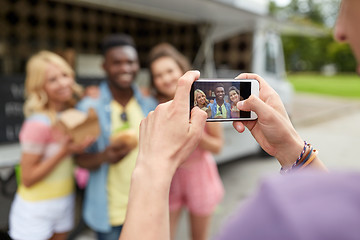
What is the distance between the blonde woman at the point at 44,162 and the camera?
1.67m

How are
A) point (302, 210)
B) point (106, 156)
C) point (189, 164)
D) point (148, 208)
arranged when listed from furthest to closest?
point (189, 164)
point (106, 156)
point (148, 208)
point (302, 210)

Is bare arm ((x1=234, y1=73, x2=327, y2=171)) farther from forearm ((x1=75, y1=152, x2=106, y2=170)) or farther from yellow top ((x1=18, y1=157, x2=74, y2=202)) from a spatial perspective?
yellow top ((x1=18, y1=157, x2=74, y2=202))

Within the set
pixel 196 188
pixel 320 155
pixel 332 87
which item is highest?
pixel 196 188

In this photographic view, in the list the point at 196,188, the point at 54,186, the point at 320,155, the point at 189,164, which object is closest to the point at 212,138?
the point at 189,164

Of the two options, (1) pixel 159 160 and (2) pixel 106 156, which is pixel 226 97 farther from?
(2) pixel 106 156

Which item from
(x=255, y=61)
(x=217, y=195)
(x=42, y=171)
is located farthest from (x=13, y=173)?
(x=255, y=61)

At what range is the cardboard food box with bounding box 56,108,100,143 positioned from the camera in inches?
64.2

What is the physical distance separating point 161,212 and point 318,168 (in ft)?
1.34

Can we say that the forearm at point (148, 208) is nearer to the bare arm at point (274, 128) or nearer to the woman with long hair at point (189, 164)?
the bare arm at point (274, 128)

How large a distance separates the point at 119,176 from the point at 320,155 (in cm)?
450

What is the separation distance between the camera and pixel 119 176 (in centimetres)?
179

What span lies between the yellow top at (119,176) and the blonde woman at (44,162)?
214 mm

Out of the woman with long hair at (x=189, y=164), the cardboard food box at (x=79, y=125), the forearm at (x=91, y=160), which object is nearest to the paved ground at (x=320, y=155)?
the woman with long hair at (x=189, y=164)

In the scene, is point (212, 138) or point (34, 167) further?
point (212, 138)
